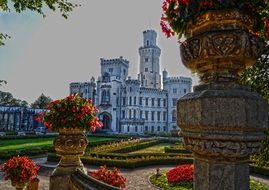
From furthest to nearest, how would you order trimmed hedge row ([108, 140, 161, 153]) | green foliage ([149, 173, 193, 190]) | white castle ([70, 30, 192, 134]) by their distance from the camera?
white castle ([70, 30, 192, 134]) → trimmed hedge row ([108, 140, 161, 153]) → green foliage ([149, 173, 193, 190])

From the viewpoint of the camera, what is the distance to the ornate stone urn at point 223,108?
1.55 metres

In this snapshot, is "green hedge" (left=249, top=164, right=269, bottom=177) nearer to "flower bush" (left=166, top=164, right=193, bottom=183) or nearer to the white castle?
"flower bush" (left=166, top=164, right=193, bottom=183)

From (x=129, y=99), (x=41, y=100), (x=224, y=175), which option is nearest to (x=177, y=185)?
(x=224, y=175)

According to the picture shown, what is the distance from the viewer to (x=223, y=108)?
1.55 metres

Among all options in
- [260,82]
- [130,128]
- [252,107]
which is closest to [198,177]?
[252,107]

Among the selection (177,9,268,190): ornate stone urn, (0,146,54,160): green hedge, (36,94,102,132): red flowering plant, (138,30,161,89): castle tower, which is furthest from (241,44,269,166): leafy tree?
(138,30,161,89): castle tower

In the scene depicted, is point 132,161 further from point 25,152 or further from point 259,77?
point 259,77

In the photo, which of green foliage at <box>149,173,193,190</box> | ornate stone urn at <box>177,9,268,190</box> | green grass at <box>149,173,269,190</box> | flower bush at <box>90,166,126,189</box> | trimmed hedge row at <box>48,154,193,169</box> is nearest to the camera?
ornate stone urn at <box>177,9,268,190</box>

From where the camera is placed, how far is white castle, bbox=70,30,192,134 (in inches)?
2608

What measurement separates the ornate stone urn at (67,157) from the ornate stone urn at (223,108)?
4.12 meters

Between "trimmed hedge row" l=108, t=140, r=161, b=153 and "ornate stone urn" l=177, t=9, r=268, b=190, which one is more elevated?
"ornate stone urn" l=177, t=9, r=268, b=190

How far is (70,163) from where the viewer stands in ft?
18.3

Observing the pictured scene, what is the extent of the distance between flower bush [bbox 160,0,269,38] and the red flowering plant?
410cm

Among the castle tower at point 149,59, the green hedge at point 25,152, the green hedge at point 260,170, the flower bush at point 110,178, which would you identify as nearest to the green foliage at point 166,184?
the green hedge at point 260,170
